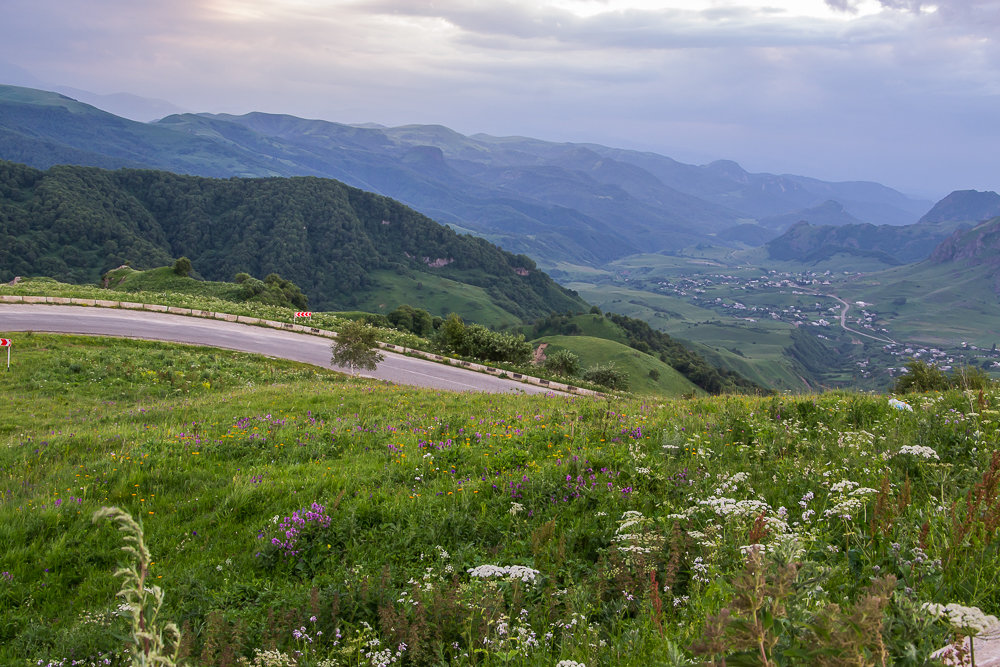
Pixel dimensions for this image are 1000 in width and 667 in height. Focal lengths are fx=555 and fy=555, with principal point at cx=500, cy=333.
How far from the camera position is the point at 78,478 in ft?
31.1

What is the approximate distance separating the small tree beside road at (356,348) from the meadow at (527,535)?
68.2 ft

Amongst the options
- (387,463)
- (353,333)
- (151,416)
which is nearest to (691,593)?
(387,463)

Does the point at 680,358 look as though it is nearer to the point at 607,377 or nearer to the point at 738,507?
the point at 607,377

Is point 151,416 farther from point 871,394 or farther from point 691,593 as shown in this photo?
point 871,394

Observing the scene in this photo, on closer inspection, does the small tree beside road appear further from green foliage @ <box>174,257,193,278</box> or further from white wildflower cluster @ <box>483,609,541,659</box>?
green foliage @ <box>174,257,193,278</box>

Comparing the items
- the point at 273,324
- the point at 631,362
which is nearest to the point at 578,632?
the point at 273,324

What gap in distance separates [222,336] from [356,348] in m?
12.0

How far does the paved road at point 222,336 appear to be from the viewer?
117ft

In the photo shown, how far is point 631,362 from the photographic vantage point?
372 feet

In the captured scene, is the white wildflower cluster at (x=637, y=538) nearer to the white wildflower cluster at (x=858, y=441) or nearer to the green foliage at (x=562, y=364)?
the white wildflower cluster at (x=858, y=441)

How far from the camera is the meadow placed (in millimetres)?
3879

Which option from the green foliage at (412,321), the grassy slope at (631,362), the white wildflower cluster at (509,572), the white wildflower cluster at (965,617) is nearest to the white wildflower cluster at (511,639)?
the white wildflower cluster at (509,572)

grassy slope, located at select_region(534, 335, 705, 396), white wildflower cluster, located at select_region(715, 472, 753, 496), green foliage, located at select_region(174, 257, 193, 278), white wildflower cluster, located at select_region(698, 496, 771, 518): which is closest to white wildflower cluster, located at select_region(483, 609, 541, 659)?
white wildflower cluster, located at select_region(698, 496, 771, 518)

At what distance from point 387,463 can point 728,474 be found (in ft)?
18.4
